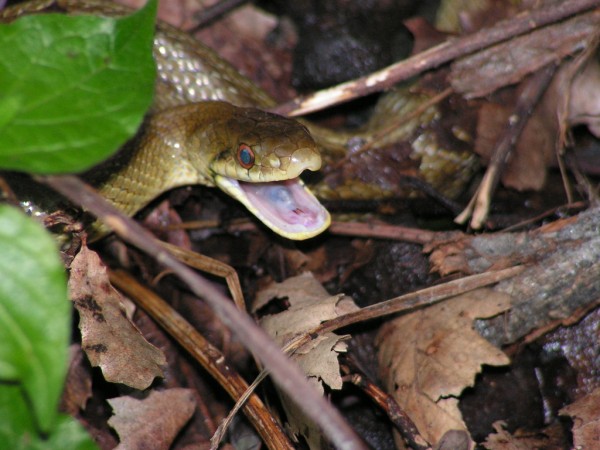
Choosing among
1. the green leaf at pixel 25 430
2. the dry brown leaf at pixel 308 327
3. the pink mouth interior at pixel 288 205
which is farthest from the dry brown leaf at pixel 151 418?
the pink mouth interior at pixel 288 205

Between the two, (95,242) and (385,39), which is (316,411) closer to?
(95,242)

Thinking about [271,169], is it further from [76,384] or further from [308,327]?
[76,384]

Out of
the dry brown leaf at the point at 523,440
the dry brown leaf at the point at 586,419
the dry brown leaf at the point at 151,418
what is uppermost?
the dry brown leaf at the point at 151,418

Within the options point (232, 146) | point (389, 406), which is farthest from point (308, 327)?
point (232, 146)

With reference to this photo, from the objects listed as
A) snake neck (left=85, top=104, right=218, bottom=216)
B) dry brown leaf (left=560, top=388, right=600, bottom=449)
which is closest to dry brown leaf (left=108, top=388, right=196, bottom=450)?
snake neck (left=85, top=104, right=218, bottom=216)

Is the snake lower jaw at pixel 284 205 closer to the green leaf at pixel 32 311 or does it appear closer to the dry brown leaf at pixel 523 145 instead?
the dry brown leaf at pixel 523 145
